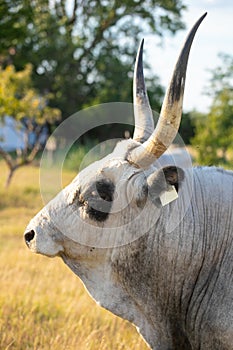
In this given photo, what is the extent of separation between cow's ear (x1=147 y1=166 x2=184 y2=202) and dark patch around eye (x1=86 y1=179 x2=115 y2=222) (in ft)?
0.79

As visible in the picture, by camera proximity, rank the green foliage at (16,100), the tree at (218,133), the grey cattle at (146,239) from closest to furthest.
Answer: the grey cattle at (146,239), the green foliage at (16,100), the tree at (218,133)

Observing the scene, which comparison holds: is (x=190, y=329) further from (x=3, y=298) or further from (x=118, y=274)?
(x=3, y=298)

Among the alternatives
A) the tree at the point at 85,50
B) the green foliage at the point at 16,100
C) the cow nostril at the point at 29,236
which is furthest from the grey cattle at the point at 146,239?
the tree at the point at 85,50

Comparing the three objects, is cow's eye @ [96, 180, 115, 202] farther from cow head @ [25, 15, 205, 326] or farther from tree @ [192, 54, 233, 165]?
tree @ [192, 54, 233, 165]

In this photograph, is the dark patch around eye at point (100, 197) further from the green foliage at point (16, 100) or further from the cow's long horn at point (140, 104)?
the green foliage at point (16, 100)

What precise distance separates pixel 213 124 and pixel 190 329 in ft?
67.7

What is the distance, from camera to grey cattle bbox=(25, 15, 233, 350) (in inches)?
124

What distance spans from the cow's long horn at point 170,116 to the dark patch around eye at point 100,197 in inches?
8.2

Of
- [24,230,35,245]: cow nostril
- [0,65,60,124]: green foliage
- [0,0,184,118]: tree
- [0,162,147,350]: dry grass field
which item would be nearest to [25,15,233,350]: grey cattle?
[24,230,35,245]: cow nostril

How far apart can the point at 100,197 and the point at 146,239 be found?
325 mm

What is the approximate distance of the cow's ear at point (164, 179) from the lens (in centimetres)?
298

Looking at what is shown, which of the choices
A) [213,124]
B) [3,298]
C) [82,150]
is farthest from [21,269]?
[82,150]

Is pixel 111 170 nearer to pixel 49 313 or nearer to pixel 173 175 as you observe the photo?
pixel 173 175

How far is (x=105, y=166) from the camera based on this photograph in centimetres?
326
